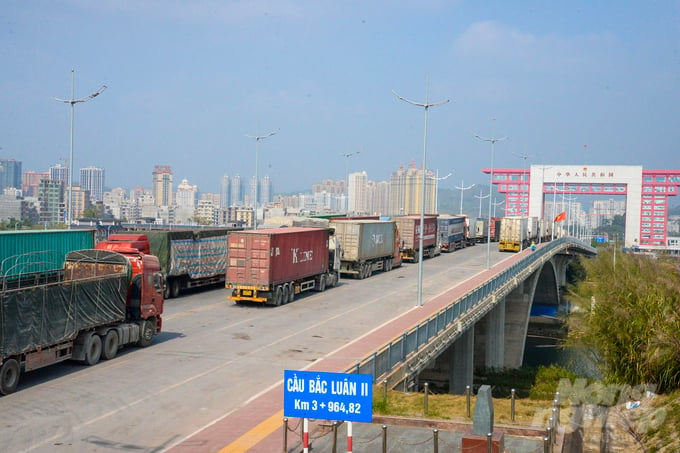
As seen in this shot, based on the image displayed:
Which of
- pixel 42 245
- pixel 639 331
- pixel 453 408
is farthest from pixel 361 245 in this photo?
pixel 453 408

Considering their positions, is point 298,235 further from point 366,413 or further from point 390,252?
point 366,413

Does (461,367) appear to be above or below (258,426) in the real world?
below

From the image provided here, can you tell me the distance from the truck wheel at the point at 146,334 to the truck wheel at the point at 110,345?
4.34 feet

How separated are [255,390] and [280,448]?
15.3ft

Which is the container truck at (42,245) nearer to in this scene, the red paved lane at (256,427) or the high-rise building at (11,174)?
the red paved lane at (256,427)

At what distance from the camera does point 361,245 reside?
41.4m

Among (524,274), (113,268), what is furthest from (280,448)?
(524,274)

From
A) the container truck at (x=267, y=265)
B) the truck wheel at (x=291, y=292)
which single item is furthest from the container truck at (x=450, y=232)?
the truck wheel at (x=291, y=292)

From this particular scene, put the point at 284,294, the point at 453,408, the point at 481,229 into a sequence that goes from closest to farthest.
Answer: the point at 453,408, the point at 284,294, the point at 481,229

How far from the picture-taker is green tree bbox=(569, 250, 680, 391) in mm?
16703

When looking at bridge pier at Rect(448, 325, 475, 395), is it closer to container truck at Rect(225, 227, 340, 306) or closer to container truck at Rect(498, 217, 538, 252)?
container truck at Rect(225, 227, 340, 306)

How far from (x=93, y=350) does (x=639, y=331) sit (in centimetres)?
1461

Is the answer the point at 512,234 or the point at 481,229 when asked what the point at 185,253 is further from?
the point at 481,229

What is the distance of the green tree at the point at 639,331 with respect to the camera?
16.7 m
